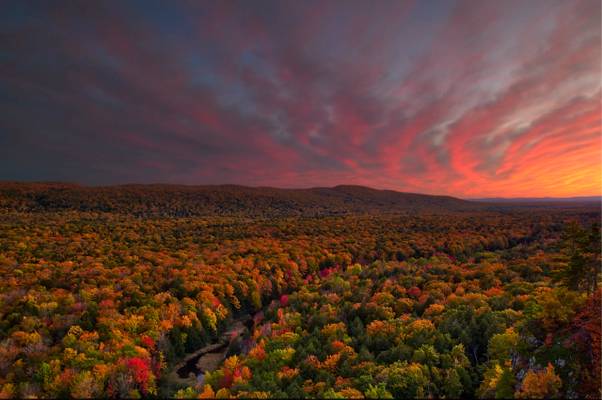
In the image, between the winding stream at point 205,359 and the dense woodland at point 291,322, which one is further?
the winding stream at point 205,359

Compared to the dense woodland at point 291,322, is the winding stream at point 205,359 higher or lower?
lower

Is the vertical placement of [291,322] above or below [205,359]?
above

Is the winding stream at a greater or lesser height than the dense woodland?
lesser

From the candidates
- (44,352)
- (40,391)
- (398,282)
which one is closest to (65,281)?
(44,352)

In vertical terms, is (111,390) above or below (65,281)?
below

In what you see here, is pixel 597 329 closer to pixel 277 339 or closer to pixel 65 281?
pixel 277 339

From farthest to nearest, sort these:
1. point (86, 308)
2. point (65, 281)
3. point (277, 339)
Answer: point (65, 281) → point (86, 308) → point (277, 339)

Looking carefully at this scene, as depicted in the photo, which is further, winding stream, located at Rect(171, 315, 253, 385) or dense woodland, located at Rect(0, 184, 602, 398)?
winding stream, located at Rect(171, 315, 253, 385)

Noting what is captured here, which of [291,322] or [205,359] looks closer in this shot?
[291,322]
